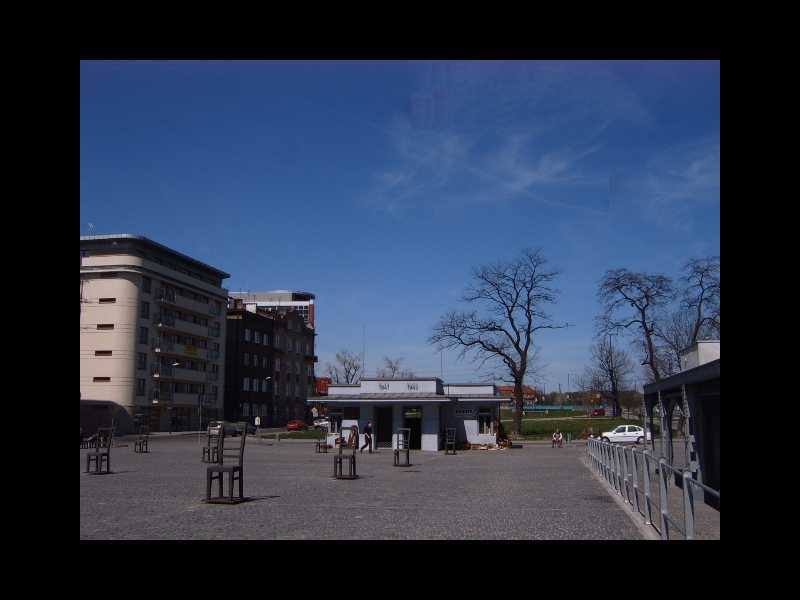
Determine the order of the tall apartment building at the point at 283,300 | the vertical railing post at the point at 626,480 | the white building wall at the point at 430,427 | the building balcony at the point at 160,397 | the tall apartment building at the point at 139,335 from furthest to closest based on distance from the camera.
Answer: the tall apartment building at the point at 283,300
the building balcony at the point at 160,397
the tall apartment building at the point at 139,335
the white building wall at the point at 430,427
the vertical railing post at the point at 626,480

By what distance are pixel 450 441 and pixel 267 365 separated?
5027 centimetres

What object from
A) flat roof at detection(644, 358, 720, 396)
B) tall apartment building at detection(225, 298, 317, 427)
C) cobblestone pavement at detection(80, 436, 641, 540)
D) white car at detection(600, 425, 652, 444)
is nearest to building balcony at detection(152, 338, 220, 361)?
tall apartment building at detection(225, 298, 317, 427)

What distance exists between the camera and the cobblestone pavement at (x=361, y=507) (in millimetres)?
10094

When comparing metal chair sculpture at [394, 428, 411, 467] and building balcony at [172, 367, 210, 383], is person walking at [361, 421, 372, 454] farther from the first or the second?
building balcony at [172, 367, 210, 383]

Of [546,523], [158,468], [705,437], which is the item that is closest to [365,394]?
[158,468]

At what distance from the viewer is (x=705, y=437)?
640 inches

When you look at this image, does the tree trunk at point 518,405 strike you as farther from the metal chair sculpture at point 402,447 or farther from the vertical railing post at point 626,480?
the vertical railing post at point 626,480

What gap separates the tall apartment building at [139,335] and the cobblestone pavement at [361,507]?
39.3 meters

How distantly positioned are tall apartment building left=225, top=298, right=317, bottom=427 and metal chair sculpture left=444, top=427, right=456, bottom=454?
4065 centimetres

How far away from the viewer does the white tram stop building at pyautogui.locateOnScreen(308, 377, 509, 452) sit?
3906 cm

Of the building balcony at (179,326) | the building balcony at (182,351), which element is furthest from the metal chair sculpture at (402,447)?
the building balcony at (179,326)
